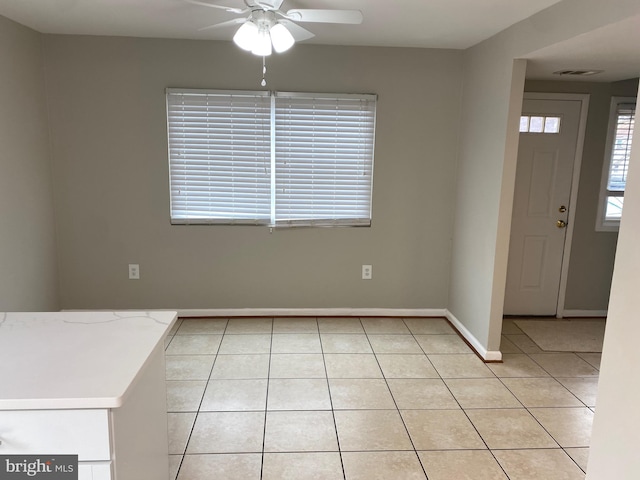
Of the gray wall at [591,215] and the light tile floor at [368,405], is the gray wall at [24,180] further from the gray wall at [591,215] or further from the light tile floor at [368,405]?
the gray wall at [591,215]

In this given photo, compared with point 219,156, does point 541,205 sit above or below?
below

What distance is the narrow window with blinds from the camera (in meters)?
4.08

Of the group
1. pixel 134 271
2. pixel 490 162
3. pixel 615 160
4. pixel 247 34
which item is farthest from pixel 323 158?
pixel 615 160

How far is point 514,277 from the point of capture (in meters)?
4.31

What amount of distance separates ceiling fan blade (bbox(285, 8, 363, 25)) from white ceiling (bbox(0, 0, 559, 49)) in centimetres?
31

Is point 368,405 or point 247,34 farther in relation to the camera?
point 368,405

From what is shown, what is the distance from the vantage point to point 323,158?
3.99 m

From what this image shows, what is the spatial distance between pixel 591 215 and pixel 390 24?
8.74ft

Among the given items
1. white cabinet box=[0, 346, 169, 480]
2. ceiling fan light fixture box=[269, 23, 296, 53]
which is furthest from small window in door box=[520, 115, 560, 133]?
white cabinet box=[0, 346, 169, 480]

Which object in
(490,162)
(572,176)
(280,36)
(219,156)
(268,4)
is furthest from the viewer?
(572,176)

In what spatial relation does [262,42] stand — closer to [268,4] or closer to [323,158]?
[268,4]

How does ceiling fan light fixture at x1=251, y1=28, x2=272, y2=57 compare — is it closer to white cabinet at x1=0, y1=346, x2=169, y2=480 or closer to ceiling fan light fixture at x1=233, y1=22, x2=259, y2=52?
ceiling fan light fixture at x1=233, y1=22, x2=259, y2=52

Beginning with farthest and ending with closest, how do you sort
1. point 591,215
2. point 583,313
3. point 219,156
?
point 583,313, point 591,215, point 219,156

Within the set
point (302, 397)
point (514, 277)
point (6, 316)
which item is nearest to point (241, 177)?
point (302, 397)
